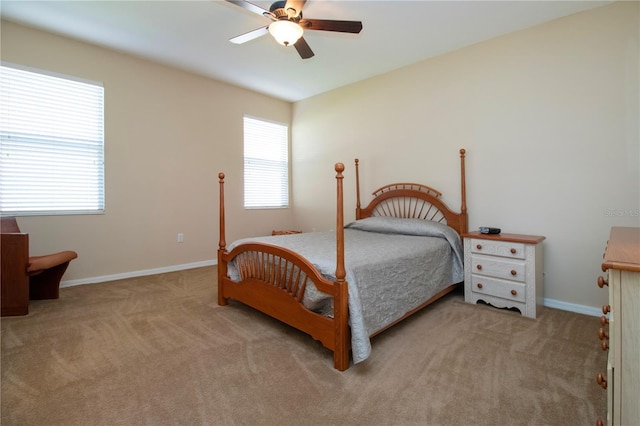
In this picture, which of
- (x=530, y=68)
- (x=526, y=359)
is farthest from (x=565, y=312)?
(x=530, y=68)

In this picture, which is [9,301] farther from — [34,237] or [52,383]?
[52,383]

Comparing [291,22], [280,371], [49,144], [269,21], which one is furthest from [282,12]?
[49,144]

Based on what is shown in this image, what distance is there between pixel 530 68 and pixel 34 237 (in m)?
5.19

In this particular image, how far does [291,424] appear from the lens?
52.6 inches

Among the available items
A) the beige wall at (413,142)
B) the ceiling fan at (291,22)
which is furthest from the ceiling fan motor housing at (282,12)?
the beige wall at (413,142)

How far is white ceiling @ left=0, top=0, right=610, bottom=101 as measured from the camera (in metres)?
2.62

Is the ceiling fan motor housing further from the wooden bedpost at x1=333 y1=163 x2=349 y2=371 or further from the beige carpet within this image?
the beige carpet

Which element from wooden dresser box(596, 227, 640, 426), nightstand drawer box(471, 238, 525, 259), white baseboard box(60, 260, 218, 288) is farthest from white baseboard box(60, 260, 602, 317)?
wooden dresser box(596, 227, 640, 426)

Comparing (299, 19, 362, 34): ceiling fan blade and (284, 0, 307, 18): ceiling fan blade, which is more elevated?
(284, 0, 307, 18): ceiling fan blade

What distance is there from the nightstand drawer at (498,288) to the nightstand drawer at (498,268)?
0.05m

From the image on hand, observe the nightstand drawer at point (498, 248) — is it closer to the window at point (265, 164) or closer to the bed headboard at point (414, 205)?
the bed headboard at point (414, 205)

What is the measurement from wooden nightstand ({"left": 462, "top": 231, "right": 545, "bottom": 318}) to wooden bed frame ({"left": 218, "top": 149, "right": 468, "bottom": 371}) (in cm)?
30

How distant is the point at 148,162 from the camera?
3799mm

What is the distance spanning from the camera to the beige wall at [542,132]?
249 cm
